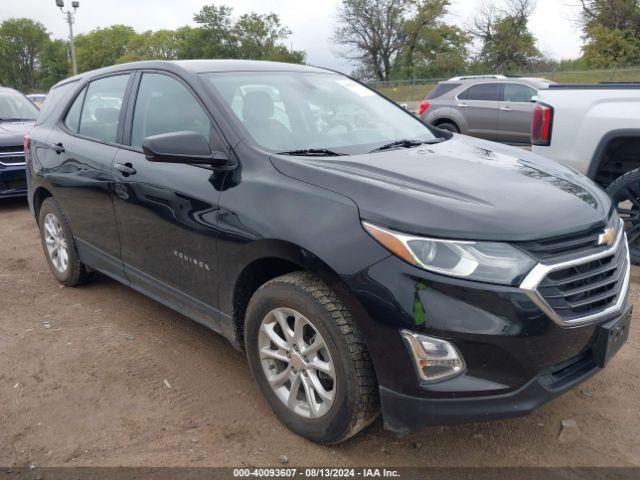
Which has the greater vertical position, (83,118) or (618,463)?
(83,118)

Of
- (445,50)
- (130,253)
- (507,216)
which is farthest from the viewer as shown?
(445,50)

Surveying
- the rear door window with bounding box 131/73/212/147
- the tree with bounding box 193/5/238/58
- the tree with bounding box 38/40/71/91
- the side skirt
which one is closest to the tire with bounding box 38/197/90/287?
the side skirt

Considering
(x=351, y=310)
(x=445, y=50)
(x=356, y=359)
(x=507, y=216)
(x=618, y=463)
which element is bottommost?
(x=618, y=463)

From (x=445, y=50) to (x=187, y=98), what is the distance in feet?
198

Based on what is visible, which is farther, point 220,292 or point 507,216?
point 220,292

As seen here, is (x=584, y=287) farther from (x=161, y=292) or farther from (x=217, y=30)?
(x=217, y=30)

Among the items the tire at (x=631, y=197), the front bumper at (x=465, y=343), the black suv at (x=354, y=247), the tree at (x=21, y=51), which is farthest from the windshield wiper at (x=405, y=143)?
the tree at (x=21, y=51)

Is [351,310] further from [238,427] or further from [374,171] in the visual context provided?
[238,427]

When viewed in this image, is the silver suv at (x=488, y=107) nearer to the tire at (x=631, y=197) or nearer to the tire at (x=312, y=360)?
the tire at (x=631, y=197)

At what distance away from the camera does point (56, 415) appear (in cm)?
299

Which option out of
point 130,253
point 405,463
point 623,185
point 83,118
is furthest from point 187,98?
point 623,185

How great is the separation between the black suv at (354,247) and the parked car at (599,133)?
176 cm

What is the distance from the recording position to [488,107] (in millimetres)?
12852

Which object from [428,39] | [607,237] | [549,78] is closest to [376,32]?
[428,39]
